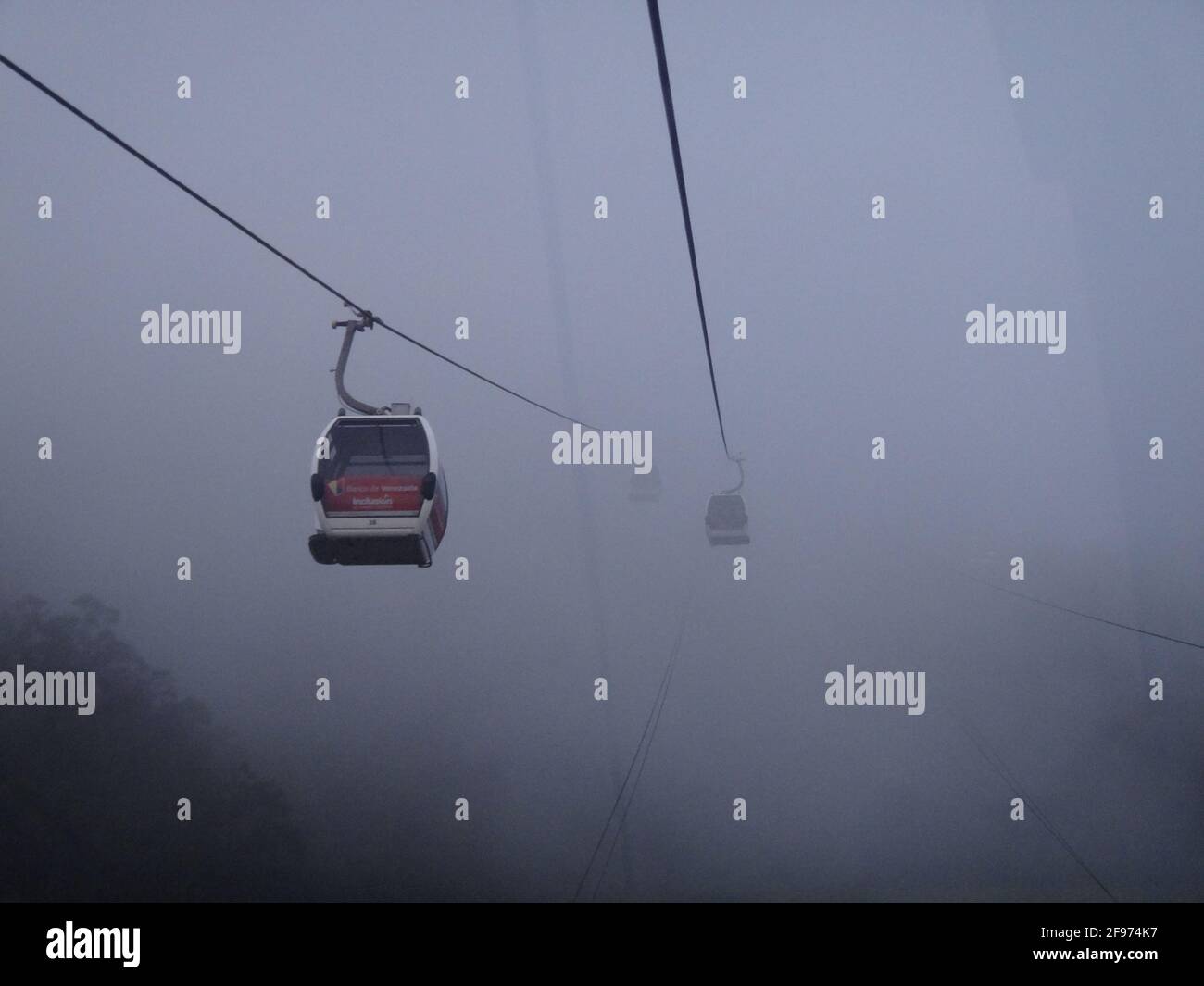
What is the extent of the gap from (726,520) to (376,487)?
3.77m

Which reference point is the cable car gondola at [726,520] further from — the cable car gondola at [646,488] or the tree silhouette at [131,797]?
the tree silhouette at [131,797]

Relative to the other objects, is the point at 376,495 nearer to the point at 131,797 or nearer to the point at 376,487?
the point at 376,487

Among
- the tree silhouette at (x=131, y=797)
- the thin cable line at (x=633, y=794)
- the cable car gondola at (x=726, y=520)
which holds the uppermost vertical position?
the cable car gondola at (x=726, y=520)

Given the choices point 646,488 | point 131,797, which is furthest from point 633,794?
point 131,797

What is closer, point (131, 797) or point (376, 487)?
point (376, 487)

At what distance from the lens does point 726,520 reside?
22.2 ft

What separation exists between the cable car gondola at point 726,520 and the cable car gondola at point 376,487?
322cm

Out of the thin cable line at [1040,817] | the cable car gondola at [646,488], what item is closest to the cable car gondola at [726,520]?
the cable car gondola at [646,488]

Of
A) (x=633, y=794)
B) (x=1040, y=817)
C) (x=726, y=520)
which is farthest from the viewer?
(x=726, y=520)

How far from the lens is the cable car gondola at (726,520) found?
261 inches

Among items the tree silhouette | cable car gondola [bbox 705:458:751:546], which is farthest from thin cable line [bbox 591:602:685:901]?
the tree silhouette

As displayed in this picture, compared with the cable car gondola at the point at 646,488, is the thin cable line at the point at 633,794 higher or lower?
lower
